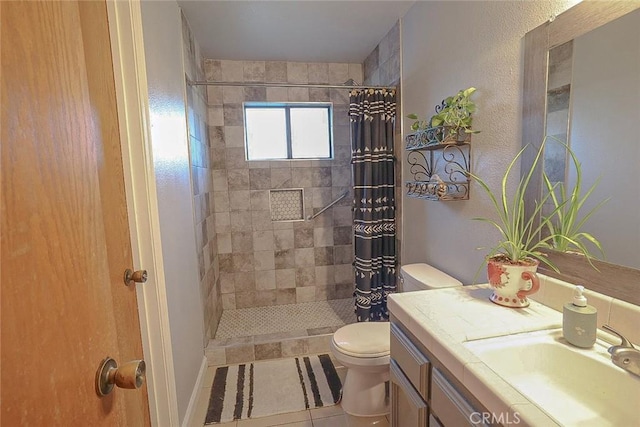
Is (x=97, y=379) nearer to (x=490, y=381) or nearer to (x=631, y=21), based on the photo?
(x=490, y=381)

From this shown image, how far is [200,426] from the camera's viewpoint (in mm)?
1713

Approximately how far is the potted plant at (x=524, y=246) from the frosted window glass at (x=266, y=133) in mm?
2266

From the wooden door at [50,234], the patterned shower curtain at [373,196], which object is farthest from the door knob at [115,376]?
the patterned shower curtain at [373,196]

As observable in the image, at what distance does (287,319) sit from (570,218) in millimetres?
2326

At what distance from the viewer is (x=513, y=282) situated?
106 centimetres

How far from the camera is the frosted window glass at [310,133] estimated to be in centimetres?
309

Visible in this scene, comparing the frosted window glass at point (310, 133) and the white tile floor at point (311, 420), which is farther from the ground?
the frosted window glass at point (310, 133)

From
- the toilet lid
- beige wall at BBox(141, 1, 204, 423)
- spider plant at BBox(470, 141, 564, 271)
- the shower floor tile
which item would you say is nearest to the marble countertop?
spider plant at BBox(470, 141, 564, 271)

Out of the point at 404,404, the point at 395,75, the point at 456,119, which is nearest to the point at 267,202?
the point at 395,75

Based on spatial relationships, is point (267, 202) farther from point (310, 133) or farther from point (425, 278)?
point (425, 278)

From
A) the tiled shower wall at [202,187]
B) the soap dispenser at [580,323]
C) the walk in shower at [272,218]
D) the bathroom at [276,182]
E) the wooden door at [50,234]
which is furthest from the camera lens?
the walk in shower at [272,218]

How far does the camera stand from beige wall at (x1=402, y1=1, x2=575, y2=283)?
1.23 metres

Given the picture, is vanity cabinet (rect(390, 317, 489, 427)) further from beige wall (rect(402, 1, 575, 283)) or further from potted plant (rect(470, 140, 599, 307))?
beige wall (rect(402, 1, 575, 283))

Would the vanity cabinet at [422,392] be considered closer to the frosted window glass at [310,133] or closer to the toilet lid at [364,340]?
the toilet lid at [364,340]
